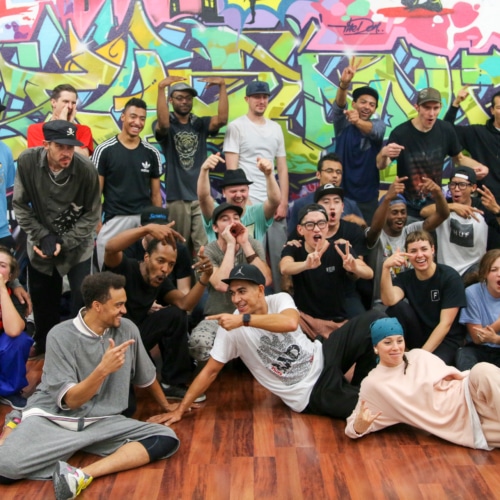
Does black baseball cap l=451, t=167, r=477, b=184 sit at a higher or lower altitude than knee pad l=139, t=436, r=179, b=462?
higher

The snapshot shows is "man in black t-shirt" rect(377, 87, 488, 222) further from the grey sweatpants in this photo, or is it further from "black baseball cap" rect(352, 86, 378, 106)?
the grey sweatpants

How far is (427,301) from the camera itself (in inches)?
217

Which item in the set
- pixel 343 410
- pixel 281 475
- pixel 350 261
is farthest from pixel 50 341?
pixel 350 261

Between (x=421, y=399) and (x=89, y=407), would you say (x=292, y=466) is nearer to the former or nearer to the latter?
(x=421, y=399)

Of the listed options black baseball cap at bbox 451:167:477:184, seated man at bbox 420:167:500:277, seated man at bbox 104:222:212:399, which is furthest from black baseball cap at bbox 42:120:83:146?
black baseball cap at bbox 451:167:477:184

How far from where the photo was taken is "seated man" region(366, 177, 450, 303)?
618 centimetres

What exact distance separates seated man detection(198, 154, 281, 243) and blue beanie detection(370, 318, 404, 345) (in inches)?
69.6

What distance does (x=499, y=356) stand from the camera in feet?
17.1

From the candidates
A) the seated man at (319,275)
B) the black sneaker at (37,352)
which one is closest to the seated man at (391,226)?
the seated man at (319,275)

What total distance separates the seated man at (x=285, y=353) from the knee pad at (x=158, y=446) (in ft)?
1.45

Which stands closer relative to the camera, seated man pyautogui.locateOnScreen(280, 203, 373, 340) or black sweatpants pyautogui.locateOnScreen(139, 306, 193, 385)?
black sweatpants pyautogui.locateOnScreen(139, 306, 193, 385)

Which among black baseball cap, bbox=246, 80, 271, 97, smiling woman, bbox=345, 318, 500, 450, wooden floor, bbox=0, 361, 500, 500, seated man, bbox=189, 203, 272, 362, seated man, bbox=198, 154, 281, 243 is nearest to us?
wooden floor, bbox=0, 361, 500, 500

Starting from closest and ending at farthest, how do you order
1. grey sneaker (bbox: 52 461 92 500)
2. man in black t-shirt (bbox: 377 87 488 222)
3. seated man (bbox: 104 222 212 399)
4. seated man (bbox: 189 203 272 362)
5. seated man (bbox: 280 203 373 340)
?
grey sneaker (bbox: 52 461 92 500)
seated man (bbox: 104 222 212 399)
seated man (bbox: 189 203 272 362)
seated man (bbox: 280 203 373 340)
man in black t-shirt (bbox: 377 87 488 222)

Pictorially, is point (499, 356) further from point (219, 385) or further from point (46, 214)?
point (46, 214)
